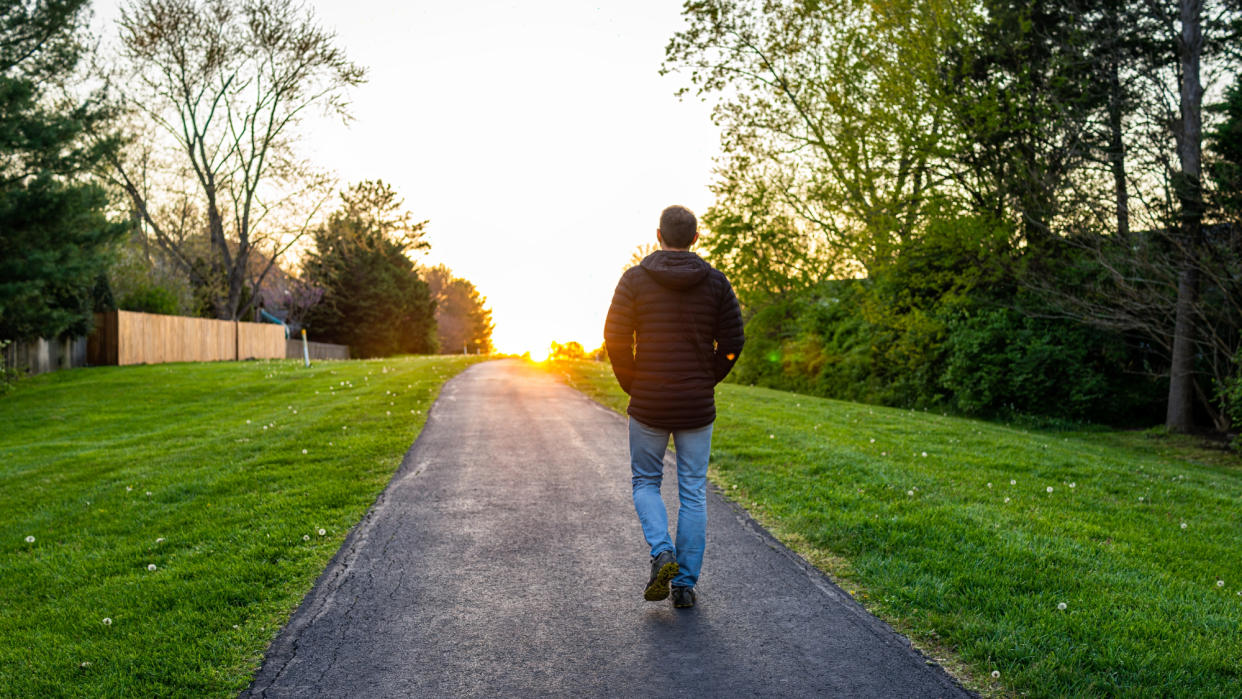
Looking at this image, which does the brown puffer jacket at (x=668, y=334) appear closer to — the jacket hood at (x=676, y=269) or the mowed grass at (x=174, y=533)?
the jacket hood at (x=676, y=269)

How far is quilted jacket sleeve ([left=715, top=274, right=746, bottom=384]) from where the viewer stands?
443 centimetres

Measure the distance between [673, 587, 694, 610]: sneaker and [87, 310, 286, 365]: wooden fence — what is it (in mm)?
28600

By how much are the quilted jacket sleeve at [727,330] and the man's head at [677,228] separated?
300 millimetres

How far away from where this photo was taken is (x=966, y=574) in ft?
16.0

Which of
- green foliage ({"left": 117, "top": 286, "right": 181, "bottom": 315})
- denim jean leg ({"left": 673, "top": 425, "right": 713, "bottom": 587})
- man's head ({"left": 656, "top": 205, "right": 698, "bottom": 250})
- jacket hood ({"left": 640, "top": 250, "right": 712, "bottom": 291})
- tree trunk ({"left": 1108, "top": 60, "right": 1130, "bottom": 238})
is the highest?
tree trunk ({"left": 1108, "top": 60, "right": 1130, "bottom": 238})

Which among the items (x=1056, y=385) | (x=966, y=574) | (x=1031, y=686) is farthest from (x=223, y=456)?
(x=1056, y=385)

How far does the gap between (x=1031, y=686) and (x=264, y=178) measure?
125 feet

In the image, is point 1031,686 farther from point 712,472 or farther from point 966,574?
point 712,472

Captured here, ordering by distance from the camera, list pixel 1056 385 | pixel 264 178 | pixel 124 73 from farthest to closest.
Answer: pixel 264 178, pixel 124 73, pixel 1056 385

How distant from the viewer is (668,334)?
14.2 ft

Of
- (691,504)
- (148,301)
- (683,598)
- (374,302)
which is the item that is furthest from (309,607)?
(374,302)

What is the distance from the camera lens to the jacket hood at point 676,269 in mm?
4230

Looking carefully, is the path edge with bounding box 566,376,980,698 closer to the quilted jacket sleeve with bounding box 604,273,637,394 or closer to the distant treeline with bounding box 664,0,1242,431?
the quilted jacket sleeve with bounding box 604,273,637,394

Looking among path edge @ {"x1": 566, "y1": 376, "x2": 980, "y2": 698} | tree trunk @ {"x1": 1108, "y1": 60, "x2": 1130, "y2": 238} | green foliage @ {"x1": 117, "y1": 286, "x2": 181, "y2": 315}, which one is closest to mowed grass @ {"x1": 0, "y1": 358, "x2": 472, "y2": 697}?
path edge @ {"x1": 566, "y1": 376, "x2": 980, "y2": 698}
